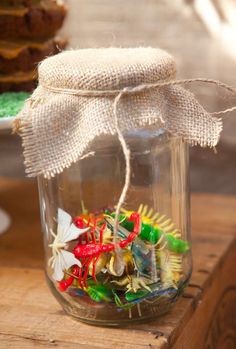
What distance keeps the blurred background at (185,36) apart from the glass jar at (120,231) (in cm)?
54

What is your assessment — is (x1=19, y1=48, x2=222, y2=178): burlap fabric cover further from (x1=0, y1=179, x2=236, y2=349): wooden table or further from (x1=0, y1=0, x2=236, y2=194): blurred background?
(x1=0, y1=0, x2=236, y2=194): blurred background

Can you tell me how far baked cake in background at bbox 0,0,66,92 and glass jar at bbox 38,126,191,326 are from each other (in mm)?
187

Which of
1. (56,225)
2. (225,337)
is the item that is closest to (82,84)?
(56,225)

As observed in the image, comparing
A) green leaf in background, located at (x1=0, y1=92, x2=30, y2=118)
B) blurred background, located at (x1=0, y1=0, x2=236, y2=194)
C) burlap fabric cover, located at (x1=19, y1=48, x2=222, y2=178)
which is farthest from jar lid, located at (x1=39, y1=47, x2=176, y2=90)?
blurred background, located at (x1=0, y1=0, x2=236, y2=194)

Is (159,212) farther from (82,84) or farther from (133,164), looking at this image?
(82,84)

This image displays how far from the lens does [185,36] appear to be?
1186 millimetres

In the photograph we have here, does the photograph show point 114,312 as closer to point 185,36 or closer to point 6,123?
point 6,123

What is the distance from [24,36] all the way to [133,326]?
0.37m

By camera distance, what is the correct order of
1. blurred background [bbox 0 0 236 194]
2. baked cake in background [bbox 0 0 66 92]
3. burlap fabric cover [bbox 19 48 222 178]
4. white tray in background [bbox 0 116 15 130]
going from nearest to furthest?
burlap fabric cover [bbox 19 48 222 178] → white tray in background [bbox 0 116 15 130] → baked cake in background [bbox 0 0 66 92] → blurred background [bbox 0 0 236 194]

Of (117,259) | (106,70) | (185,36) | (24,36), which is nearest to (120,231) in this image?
(117,259)

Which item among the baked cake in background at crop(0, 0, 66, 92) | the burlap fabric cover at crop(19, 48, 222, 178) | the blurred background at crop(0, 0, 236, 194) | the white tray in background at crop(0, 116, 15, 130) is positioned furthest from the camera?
the blurred background at crop(0, 0, 236, 194)

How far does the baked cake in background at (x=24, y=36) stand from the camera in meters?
0.75

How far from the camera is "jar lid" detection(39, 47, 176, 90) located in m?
0.52

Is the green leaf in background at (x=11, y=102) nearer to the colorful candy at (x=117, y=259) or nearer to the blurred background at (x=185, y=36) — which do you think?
the colorful candy at (x=117, y=259)
